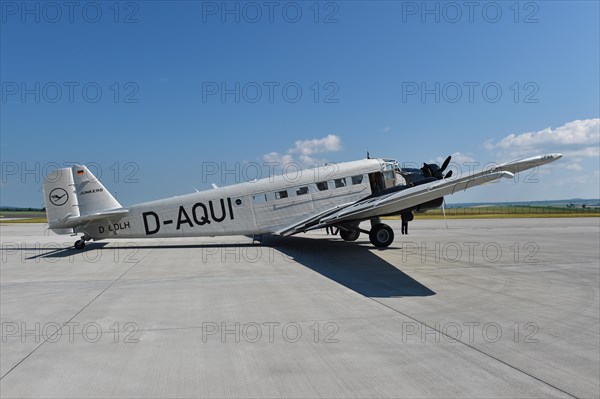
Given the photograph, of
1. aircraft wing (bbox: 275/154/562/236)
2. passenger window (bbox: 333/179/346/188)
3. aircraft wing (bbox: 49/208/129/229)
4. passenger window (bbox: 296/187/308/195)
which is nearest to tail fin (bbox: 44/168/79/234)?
aircraft wing (bbox: 49/208/129/229)

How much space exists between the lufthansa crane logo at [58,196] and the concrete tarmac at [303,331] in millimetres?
4460

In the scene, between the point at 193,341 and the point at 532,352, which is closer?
the point at 532,352

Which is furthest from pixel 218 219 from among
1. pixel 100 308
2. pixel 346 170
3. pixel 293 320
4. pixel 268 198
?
pixel 293 320

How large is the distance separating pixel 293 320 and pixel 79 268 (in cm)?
931

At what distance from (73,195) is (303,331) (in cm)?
1457

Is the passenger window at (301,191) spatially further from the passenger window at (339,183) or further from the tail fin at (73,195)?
the tail fin at (73,195)

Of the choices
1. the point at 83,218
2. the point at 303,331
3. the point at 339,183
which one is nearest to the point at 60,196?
the point at 83,218

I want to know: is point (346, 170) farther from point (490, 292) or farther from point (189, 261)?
point (490, 292)

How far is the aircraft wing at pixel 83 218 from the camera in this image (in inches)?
632

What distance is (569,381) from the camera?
4.30 metres

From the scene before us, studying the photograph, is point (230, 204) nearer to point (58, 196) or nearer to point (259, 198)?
point (259, 198)

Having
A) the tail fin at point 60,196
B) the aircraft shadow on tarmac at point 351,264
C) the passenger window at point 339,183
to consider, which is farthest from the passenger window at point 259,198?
the tail fin at point 60,196

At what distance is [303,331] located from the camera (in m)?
6.14

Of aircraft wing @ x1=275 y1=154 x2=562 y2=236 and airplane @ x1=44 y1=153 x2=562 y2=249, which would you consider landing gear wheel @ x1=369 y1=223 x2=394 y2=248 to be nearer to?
airplane @ x1=44 y1=153 x2=562 y2=249
